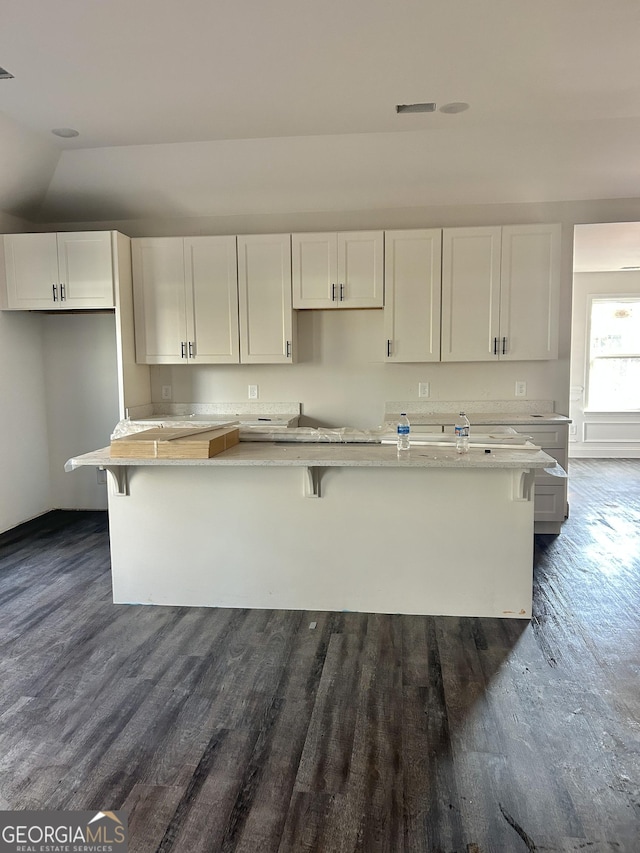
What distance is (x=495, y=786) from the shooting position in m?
1.88

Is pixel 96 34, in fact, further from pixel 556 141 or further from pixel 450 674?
pixel 450 674

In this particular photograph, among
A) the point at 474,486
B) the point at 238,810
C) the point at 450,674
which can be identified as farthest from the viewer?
the point at 474,486

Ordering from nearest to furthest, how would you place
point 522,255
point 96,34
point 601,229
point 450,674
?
point 450,674
point 96,34
point 522,255
point 601,229

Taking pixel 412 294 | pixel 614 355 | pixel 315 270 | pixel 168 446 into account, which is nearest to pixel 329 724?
pixel 168 446

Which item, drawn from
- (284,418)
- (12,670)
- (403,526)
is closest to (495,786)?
(403,526)

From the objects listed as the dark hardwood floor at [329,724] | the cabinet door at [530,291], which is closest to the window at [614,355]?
the cabinet door at [530,291]

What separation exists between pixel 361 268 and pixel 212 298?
4.17 feet

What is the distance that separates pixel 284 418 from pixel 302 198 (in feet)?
6.12

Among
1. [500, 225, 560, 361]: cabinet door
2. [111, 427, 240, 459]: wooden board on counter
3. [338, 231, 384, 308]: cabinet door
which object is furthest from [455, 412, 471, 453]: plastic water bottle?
[338, 231, 384, 308]: cabinet door

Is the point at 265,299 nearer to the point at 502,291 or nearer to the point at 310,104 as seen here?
the point at 310,104

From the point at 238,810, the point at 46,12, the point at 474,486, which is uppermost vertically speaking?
the point at 46,12

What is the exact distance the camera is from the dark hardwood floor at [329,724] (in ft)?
5.72

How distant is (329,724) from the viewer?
2213 millimetres

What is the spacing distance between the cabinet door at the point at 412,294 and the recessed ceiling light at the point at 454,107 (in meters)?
1.00
